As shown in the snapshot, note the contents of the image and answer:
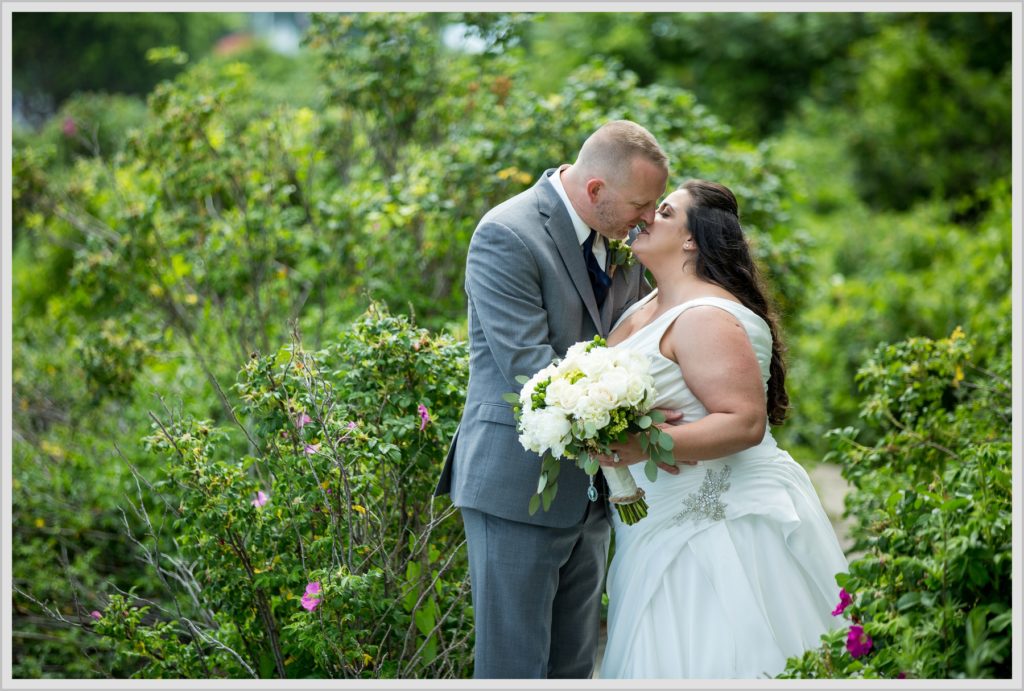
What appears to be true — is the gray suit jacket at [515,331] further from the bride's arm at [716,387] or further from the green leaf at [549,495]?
the bride's arm at [716,387]

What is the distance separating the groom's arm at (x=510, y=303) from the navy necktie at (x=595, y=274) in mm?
242

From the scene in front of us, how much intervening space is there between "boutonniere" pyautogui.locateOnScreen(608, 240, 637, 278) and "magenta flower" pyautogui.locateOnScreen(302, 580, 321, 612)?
4.54 feet

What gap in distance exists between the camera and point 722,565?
3.16 m

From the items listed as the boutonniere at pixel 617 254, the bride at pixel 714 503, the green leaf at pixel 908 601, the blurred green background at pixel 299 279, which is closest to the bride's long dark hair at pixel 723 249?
the bride at pixel 714 503

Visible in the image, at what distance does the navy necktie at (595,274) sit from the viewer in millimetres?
3302

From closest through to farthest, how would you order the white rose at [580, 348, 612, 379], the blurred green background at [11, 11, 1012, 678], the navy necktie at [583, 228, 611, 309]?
the white rose at [580, 348, 612, 379] → the navy necktie at [583, 228, 611, 309] → the blurred green background at [11, 11, 1012, 678]

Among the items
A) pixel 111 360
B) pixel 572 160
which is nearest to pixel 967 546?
pixel 572 160

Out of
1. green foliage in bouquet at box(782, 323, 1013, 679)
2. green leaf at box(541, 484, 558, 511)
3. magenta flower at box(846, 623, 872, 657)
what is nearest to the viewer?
green foliage in bouquet at box(782, 323, 1013, 679)

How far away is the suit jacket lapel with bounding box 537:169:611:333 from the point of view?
3.19 meters

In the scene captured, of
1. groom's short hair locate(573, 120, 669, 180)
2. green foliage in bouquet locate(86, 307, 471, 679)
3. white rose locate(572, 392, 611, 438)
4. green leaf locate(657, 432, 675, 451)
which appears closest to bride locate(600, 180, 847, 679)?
green leaf locate(657, 432, 675, 451)

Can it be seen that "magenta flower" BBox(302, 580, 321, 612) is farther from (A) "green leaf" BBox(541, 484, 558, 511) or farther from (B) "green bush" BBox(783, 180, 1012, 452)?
(B) "green bush" BBox(783, 180, 1012, 452)

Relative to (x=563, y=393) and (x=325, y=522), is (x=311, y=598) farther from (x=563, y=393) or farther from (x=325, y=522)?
(x=563, y=393)

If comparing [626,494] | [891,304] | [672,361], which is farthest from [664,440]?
[891,304]

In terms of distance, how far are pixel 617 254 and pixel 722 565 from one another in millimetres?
1041
